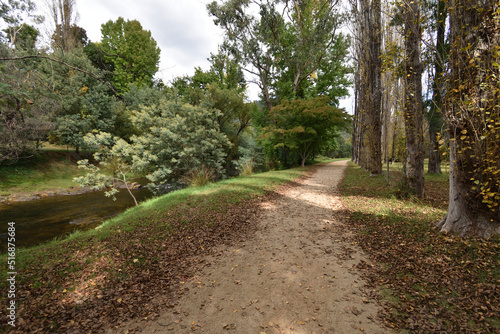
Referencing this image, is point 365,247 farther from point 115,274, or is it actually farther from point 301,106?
point 301,106

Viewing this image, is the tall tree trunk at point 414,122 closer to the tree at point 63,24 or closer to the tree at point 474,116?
the tree at point 474,116

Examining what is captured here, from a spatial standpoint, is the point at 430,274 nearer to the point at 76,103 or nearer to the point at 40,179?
the point at 40,179

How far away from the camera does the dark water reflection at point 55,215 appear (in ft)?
21.4

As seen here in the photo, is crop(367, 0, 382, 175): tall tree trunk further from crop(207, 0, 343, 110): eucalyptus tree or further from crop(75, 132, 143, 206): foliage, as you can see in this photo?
crop(75, 132, 143, 206): foliage

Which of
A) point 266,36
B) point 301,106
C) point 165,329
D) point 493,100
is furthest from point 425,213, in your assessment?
point 266,36

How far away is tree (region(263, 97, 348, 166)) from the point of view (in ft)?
47.2

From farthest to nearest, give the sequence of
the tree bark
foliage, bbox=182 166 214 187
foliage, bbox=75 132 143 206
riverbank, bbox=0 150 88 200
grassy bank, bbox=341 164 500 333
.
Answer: riverbank, bbox=0 150 88 200 < foliage, bbox=182 166 214 187 < foliage, bbox=75 132 143 206 < the tree bark < grassy bank, bbox=341 164 500 333

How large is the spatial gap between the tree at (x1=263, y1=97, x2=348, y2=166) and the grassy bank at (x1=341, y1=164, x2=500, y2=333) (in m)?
10.5

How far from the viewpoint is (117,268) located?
11.6 ft

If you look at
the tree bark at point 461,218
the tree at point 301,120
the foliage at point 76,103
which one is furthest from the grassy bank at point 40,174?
the tree bark at point 461,218

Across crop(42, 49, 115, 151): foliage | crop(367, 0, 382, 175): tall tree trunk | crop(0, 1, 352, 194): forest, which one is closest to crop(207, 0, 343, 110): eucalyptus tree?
crop(0, 1, 352, 194): forest

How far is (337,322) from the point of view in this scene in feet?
7.55

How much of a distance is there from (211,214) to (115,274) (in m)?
2.84

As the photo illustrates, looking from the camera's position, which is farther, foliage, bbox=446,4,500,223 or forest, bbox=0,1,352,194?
forest, bbox=0,1,352,194
